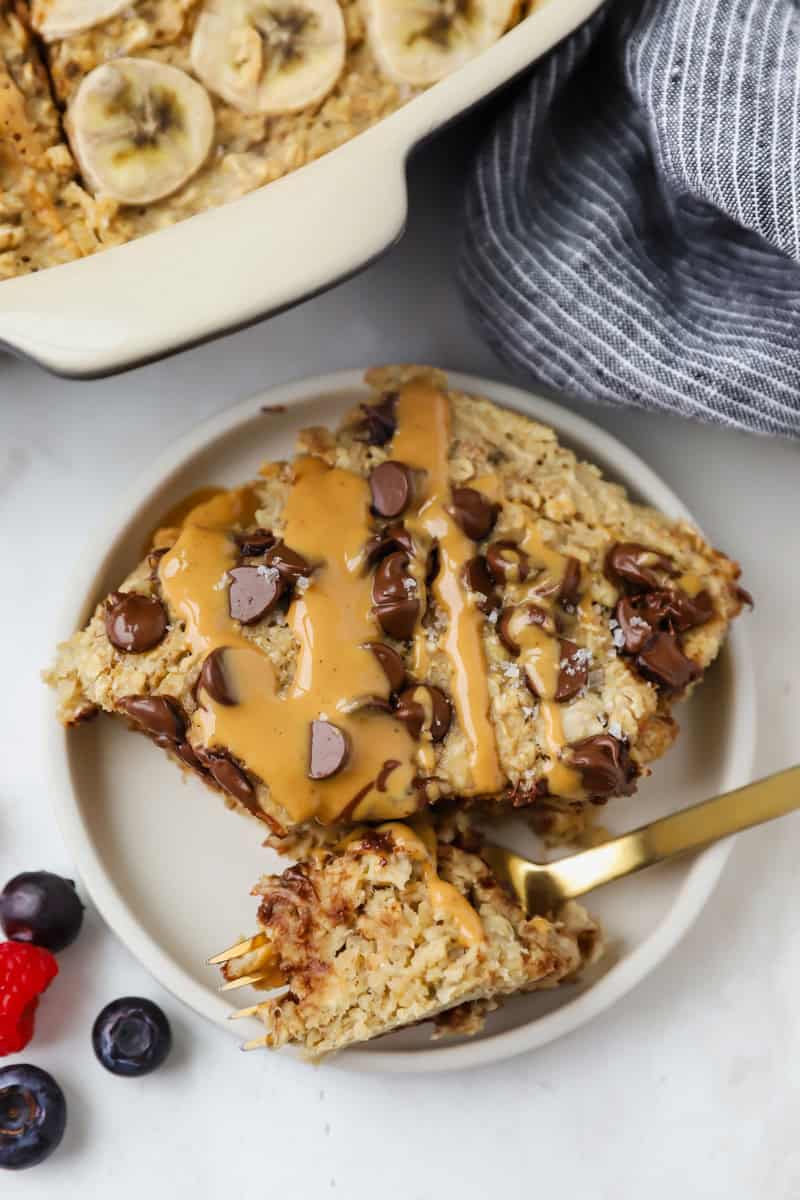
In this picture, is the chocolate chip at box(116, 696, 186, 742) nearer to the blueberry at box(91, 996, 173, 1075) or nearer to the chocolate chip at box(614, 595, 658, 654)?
the blueberry at box(91, 996, 173, 1075)

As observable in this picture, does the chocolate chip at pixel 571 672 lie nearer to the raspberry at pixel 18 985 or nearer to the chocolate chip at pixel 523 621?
the chocolate chip at pixel 523 621

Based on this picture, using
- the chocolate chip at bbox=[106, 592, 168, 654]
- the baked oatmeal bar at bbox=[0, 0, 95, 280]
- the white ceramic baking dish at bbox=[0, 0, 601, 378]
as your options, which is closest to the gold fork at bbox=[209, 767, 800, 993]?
the chocolate chip at bbox=[106, 592, 168, 654]

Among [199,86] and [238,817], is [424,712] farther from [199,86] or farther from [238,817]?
[199,86]

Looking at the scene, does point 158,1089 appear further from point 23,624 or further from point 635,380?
point 635,380

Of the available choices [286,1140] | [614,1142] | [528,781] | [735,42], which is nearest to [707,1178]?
[614,1142]

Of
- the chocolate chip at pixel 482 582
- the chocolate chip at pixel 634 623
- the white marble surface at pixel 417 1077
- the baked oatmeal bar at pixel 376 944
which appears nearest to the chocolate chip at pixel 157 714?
the baked oatmeal bar at pixel 376 944

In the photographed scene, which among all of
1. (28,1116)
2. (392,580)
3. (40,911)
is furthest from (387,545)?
(28,1116)
